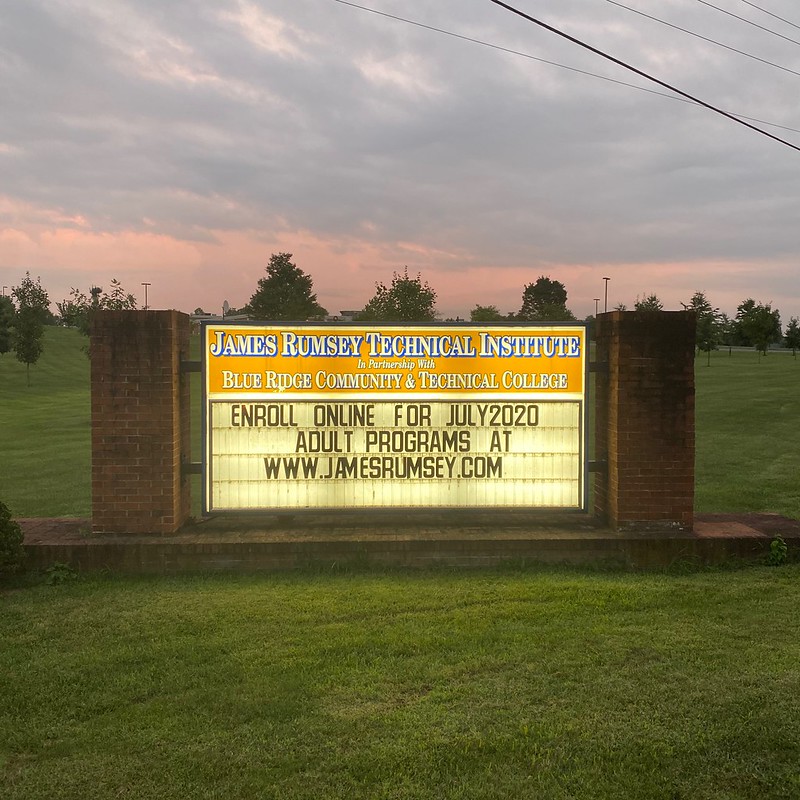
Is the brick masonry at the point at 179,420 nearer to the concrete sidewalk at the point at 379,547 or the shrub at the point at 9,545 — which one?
the concrete sidewalk at the point at 379,547

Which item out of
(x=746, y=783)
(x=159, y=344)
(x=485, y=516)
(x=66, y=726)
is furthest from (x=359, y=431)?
(x=746, y=783)

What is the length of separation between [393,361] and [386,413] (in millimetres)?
585

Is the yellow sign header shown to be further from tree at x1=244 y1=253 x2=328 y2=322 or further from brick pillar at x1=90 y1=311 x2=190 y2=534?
tree at x1=244 y1=253 x2=328 y2=322

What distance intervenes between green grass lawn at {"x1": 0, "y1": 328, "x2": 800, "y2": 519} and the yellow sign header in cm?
440

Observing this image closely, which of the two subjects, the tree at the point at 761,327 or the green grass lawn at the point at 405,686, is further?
the tree at the point at 761,327

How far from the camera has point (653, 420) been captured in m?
7.53

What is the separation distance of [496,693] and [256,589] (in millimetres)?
2831

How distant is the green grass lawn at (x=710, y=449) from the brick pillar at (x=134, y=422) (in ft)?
13.0

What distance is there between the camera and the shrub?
6.46 meters

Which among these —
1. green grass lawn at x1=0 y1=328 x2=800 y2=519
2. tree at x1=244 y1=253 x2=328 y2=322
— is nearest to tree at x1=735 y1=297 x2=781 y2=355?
green grass lawn at x1=0 y1=328 x2=800 y2=519

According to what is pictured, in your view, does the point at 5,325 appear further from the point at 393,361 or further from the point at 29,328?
the point at 393,361

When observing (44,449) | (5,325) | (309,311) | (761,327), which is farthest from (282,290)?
(44,449)

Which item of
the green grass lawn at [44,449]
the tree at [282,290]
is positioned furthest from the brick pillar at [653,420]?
the tree at [282,290]

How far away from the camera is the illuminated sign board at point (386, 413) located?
7707 mm
